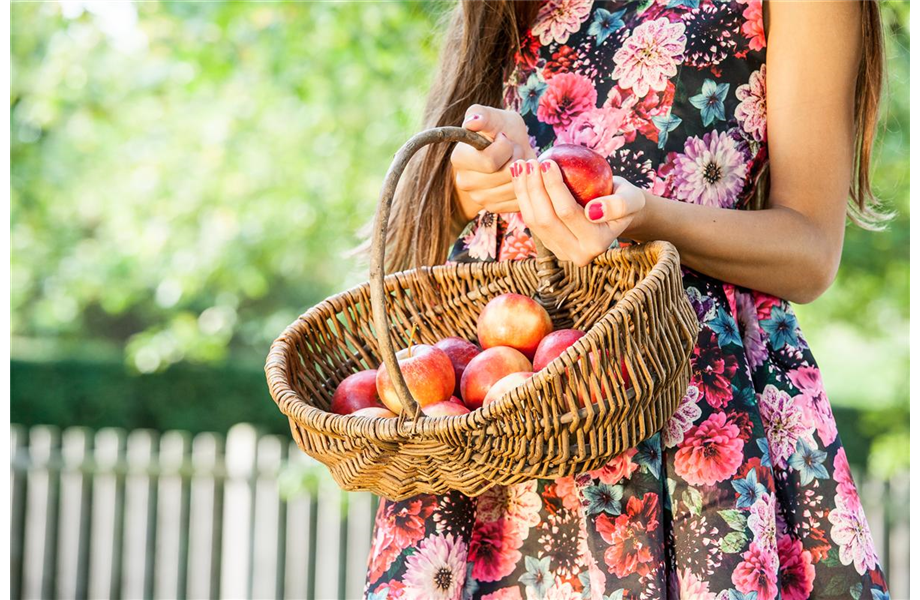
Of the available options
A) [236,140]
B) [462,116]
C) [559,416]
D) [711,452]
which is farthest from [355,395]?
[236,140]

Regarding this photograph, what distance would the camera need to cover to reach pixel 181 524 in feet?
15.5

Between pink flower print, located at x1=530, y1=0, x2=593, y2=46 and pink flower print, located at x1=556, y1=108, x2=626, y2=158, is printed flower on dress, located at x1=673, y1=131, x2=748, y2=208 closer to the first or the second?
pink flower print, located at x1=556, y1=108, x2=626, y2=158

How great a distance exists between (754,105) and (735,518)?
0.58 meters

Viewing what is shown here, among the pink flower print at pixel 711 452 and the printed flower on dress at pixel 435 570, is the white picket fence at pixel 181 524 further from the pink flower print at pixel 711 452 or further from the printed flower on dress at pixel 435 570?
the pink flower print at pixel 711 452

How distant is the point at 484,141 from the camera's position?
117 cm

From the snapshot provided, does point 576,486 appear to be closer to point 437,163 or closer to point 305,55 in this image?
point 437,163

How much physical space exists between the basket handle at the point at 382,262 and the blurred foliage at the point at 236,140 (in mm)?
1772

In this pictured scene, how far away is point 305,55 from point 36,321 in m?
5.02

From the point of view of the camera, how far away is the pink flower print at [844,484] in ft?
4.04

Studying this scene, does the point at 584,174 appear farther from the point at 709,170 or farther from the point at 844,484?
the point at 844,484

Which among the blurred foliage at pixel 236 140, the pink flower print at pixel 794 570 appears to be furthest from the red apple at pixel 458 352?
the blurred foliage at pixel 236 140

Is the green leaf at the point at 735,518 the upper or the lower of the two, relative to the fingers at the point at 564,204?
lower

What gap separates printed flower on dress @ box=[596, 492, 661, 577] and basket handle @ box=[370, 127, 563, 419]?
0.27 metres

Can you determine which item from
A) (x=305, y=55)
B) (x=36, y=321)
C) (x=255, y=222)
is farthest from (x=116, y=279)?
(x=36, y=321)
